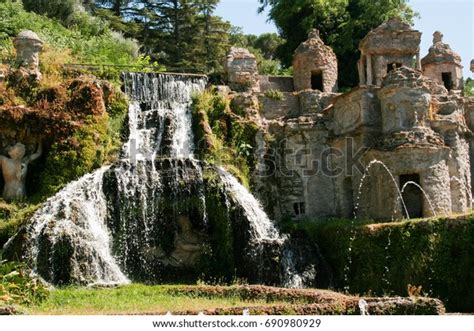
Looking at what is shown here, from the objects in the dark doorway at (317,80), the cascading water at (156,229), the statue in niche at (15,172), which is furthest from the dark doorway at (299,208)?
the statue in niche at (15,172)

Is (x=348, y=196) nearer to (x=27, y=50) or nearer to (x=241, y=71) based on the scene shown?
(x=241, y=71)

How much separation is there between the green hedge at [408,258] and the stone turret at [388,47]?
11782 mm

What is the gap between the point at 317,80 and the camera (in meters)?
31.7

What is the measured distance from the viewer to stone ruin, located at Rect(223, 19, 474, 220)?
2359 centimetres

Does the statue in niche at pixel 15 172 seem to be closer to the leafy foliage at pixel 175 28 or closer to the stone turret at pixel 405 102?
the stone turret at pixel 405 102

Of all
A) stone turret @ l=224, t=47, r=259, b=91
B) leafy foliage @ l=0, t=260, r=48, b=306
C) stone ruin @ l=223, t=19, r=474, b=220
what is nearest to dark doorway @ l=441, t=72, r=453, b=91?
stone ruin @ l=223, t=19, r=474, b=220

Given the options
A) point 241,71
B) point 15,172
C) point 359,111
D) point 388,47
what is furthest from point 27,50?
point 388,47

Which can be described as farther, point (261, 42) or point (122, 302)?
point (261, 42)

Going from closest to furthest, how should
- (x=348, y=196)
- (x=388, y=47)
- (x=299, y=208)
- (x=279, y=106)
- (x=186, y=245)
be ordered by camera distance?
1. (x=186, y=245)
2. (x=348, y=196)
3. (x=299, y=208)
4. (x=279, y=106)
5. (x=388, y=47)

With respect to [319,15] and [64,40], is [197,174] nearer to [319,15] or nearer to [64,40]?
[64,40]

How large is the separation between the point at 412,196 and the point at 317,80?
9336 millimetres

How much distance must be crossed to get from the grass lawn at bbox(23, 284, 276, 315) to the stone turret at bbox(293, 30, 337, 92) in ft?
50.2

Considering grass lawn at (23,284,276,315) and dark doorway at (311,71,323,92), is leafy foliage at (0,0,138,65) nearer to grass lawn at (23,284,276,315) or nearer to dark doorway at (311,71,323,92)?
dark doorway at (311,71,323,92)

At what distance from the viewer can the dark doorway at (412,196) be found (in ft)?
78.6
